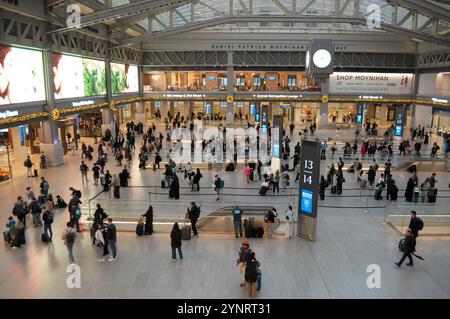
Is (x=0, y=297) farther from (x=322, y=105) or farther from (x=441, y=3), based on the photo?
(x=322, y=105)

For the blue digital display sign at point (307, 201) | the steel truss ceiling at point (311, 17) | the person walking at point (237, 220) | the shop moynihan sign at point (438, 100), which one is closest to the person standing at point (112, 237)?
the person walking at point (237, 220)

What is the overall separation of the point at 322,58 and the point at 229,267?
13.2m

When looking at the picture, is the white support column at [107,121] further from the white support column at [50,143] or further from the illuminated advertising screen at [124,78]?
the white support column at [50,143]

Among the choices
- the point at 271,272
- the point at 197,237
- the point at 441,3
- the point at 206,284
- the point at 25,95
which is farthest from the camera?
the point at 441,3

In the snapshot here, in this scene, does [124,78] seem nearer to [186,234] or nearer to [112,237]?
[186,234]

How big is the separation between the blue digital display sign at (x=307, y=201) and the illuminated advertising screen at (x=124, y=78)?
2733 centimetres

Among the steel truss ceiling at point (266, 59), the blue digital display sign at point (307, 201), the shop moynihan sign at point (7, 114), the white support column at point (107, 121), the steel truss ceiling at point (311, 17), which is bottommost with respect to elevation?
the blue digital display sign at point (307, 201)

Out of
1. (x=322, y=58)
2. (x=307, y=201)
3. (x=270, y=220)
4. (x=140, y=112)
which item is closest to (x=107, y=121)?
(x=140, y=112)

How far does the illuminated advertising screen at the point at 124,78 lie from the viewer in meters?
36.6

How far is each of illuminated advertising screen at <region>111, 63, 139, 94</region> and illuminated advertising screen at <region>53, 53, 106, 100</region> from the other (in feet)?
10.3
